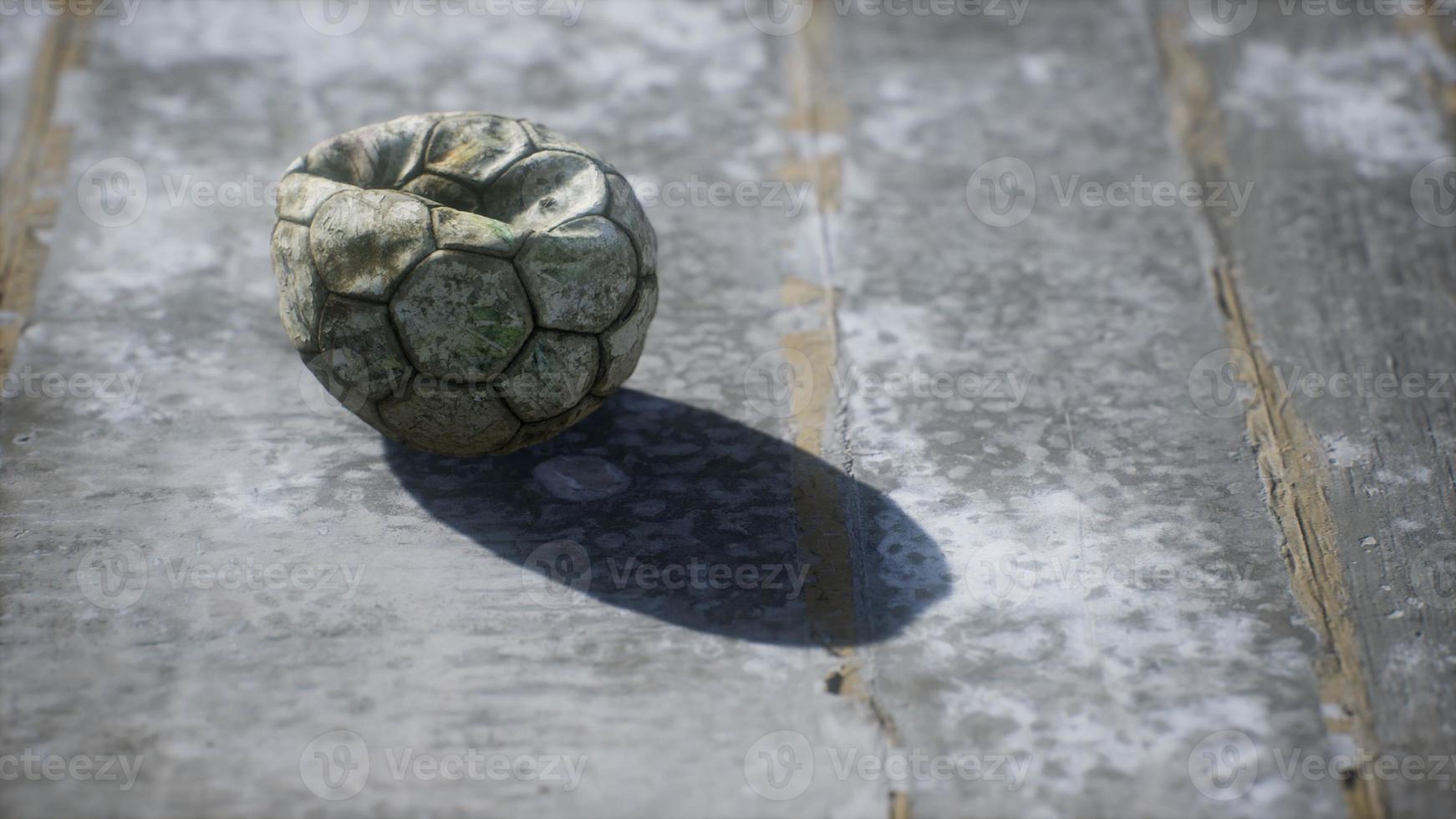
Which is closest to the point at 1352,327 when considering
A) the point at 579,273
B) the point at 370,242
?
the point at 579,273

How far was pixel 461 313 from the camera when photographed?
3.29 m

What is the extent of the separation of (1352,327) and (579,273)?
2675 mm

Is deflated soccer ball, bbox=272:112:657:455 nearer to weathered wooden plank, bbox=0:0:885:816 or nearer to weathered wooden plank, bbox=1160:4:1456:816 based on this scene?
weathered wooden plank, bbox=0:0:885:816

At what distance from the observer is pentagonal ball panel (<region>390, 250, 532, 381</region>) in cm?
328

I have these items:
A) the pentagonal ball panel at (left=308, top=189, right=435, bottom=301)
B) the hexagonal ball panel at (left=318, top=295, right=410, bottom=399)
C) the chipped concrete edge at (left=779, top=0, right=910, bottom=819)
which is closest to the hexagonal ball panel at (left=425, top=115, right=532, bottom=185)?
the pentagonal ball panel at (left=308, top=189, right=435, bottom=301)

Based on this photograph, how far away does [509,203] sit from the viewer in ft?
11.5

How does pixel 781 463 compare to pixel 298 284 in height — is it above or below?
below

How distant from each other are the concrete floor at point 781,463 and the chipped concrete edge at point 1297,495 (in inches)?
0.5

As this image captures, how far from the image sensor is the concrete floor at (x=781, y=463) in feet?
10.2

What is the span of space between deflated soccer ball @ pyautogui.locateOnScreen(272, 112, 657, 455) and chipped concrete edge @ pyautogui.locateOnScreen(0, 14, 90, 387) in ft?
4.69

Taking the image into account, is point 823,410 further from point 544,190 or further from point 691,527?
point 544,190

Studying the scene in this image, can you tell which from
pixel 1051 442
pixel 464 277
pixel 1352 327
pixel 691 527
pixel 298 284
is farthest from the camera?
pixel 1352 327

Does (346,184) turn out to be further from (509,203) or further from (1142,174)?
(1142,174)

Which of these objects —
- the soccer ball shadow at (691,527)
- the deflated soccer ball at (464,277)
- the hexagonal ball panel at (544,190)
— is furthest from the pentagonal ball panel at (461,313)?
the soccer ball shadow at (691,527)
